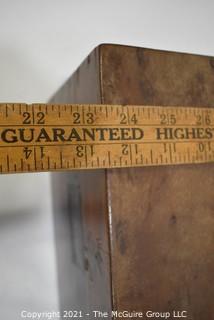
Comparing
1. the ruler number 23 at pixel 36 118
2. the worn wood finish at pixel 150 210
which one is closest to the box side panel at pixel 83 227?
the worn wood finish at pixel 150 210

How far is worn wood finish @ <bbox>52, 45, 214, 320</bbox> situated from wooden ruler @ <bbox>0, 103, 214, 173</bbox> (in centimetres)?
3

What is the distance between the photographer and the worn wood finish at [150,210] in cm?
54

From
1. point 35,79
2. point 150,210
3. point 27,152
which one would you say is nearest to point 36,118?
point 27,152

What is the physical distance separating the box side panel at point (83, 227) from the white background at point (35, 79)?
1.8 inches

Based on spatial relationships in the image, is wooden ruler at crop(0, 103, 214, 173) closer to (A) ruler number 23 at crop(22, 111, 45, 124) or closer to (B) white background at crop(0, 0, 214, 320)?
(A) ruler number 23 at crop(22, 111, 45, 124)

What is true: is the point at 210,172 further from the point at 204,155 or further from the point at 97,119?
the point at 97,119

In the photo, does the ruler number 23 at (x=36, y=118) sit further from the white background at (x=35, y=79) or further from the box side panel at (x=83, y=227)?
the white background at (x=35, y=79)

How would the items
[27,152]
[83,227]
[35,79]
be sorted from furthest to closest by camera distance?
[35,79]
[83,227]
[27,152]

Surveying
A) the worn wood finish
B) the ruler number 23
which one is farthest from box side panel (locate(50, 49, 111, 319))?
the ruler number 23

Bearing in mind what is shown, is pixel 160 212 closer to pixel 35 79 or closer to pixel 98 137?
pixel 98 137

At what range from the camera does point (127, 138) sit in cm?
54

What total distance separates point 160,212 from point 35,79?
59 centimetres

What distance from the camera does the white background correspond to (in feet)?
2.89

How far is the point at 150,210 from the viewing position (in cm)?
56
